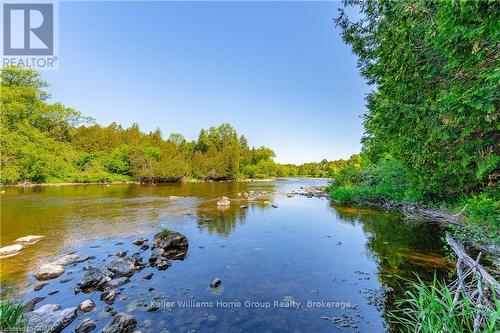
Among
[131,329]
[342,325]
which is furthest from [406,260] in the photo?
[131,329]

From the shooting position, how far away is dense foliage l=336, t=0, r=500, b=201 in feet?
11.6

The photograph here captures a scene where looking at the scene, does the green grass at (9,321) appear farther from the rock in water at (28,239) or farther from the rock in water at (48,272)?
the rock in water at (28,239)

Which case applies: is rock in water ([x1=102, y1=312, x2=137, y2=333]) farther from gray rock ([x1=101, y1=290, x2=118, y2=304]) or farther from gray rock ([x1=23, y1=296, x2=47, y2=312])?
gray rock ([x1=23, y1=296, x2=47, y2=312])

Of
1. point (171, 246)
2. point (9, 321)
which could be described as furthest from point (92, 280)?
point (171, 246)

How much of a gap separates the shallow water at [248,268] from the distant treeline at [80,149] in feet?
96.9

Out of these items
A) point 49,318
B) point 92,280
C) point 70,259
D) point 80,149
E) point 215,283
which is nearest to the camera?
point 49,318

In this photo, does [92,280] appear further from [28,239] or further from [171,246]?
[28,239]

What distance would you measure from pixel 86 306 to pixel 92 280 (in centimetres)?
141

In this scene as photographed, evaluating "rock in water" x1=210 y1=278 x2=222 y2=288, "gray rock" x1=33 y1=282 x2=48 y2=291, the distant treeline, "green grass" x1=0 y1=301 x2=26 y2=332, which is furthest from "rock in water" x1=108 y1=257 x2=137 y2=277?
the distant treeline

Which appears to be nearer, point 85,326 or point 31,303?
point 85,326

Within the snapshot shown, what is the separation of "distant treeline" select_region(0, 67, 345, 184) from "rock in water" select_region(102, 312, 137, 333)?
38.9m

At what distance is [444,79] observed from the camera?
523 centimetres

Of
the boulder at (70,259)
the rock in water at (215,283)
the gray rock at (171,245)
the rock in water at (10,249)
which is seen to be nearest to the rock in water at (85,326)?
the rock in water at (215,283)

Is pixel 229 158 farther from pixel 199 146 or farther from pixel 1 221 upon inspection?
pixel 1 221
